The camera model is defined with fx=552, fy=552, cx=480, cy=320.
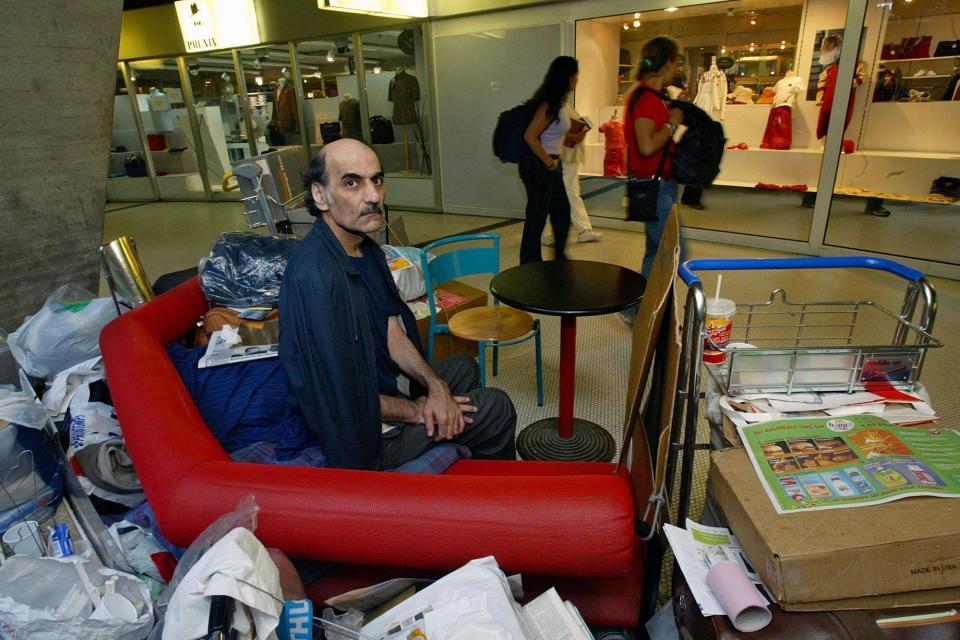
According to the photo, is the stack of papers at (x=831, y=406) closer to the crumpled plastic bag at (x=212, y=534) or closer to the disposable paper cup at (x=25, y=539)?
the crumpled plastic bag at (x=212, y=534)

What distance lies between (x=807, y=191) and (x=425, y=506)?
18.2 ft

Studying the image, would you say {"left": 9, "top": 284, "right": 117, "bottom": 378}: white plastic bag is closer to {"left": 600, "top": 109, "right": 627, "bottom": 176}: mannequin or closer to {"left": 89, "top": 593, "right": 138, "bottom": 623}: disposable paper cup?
{"left": 89, "top": 593, "right": 138, "bottom": 623}: disposable paper cup

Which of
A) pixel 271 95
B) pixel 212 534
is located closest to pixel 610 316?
pixel 212 534

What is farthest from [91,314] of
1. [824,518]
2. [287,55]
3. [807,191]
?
[287,55]

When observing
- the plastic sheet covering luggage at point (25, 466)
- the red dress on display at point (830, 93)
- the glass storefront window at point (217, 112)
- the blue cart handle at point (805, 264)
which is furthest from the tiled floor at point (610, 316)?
the glass storefront window at point (217, 112)

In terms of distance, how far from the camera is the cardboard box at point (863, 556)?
0.90 meters

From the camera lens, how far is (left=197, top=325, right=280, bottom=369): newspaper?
1.89 m

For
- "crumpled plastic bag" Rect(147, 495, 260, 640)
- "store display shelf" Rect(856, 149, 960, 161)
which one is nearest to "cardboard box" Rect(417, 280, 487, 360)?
"crumpled plastic bag" Rect(147, 495, 260, 640)

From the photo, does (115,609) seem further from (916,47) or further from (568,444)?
(916,47)

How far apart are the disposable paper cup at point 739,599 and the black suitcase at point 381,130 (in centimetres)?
751

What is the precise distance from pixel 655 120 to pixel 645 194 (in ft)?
1.37

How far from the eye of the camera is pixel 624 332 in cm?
362

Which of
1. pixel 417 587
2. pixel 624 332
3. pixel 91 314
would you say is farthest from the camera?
pixel 624 332

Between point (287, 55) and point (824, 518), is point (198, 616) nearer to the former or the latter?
point (824, 518)
